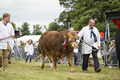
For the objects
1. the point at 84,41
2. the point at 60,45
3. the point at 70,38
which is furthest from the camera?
the point at 60,45

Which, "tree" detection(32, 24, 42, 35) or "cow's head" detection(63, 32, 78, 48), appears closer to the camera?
"cow's head" detection(63, 32, 78, 48)

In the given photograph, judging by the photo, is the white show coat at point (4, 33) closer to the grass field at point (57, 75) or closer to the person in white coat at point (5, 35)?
the person in white coat at point (5, 35)

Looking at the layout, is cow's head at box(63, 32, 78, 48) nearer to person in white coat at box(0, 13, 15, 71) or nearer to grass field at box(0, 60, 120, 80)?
grass field at box(0, 60, 120, 80)

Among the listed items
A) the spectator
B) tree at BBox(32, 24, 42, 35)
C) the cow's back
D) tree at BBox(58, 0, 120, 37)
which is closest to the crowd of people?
the cow's back

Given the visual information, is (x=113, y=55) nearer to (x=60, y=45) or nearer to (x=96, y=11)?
(x=60, y=45)

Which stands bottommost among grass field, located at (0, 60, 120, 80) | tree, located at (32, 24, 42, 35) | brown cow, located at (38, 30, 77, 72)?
grass field, located at (0, 60, 120, 80)

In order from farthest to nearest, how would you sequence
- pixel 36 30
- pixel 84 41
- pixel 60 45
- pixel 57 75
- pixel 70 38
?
pixel 36 30 → pixel 60 45 → pixel 84 41 → pixel 70 38 → pixel 57 75

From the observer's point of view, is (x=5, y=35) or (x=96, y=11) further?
(x=96, y=11)

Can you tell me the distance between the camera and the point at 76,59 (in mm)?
14539

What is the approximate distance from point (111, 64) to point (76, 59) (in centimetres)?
235

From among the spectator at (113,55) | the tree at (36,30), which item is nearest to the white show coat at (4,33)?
the spectator at (113,55)

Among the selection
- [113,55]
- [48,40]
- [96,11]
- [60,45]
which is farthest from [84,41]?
[96,11]

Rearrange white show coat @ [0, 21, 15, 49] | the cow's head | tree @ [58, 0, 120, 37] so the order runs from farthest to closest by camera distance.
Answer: tree @ [58, 0, 120, 37], the cow's head, white show coat @ [0, 21, 15, 49]

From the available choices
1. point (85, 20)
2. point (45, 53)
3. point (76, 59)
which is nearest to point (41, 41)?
point (45, 53)
